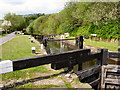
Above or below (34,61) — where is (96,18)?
above

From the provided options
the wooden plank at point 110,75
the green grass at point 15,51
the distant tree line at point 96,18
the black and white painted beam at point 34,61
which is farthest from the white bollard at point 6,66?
the distant tree line at point 96,18

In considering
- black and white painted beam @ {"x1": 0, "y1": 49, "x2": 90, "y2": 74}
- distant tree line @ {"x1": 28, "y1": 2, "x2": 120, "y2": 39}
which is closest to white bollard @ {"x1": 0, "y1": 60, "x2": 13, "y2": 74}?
black and white painted beam @ {"x1": 0, "y1": 49, "x2": 90, "y2": 74}

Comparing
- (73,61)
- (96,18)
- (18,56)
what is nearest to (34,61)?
(73,61)

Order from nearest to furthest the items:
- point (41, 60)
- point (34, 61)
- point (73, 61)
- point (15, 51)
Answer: point (34, 61) → point (41, 60) → point (73, 61) → point (15, 51)

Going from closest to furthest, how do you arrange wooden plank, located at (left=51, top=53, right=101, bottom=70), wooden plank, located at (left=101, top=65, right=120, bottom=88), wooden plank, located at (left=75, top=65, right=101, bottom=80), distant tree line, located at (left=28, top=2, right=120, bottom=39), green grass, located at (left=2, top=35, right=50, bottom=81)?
green grass, located at (left=2, top=35, right=50, bottom=81), wooden plank, located at (left=51, top=53, right=101, bottom=70), wooden plank, located at (left=75, top=65, right=101, bottom=80), wooden plank, located at (left=101, top=65, right=120, bottom=88), distant tree line, located at (left=28, top=2, right=120, bottom=39)

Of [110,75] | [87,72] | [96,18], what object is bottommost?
[110,75]

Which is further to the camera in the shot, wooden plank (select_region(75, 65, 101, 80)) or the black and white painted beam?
wooden plank (select_region(75, 65, 101, 80))

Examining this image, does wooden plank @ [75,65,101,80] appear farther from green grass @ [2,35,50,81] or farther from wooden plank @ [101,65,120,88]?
green grass @ [2,35,50,81]

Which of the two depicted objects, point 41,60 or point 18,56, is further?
point 18,56

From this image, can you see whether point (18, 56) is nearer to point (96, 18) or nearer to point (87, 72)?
point (87, 72)

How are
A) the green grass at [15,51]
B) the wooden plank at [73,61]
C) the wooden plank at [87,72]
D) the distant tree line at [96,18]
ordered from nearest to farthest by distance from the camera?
1. the wooden plank at [73,61]
2. the wooden plank at [87,72]
3. the green grass at [15,51]
4. the distant tree line at [96,18]

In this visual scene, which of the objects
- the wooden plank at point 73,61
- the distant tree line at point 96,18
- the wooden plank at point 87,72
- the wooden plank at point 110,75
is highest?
the distant tree line at point 96,18

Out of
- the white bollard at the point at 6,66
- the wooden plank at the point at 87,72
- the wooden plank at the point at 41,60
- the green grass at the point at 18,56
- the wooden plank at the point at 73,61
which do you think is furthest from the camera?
the wooden plank at the point at 87,72

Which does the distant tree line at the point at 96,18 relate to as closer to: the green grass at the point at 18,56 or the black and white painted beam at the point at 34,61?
the green grass at the point at 18,56
